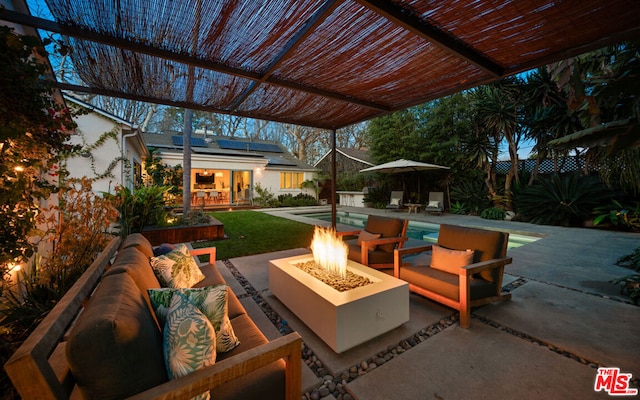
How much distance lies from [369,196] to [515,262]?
10755mm

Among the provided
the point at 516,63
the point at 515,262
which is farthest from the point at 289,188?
the point at 516,63

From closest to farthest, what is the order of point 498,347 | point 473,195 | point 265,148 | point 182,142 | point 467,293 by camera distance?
point 498,347 → point 467,293 → point 473,195 → point 182,142 → point 265,148

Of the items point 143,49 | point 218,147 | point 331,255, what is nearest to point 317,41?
point 143,49

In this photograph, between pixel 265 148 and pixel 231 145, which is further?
pixel 265 148

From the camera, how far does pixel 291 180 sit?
17.6 metres

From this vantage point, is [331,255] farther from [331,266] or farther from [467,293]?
[467,293]

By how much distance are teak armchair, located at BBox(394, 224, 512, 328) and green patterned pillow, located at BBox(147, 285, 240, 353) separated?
7.10 ft

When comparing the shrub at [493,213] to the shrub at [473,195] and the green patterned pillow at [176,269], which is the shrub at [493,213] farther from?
the green patterned pillow at [176,269]

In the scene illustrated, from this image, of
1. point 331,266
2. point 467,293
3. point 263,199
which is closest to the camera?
point 467,293

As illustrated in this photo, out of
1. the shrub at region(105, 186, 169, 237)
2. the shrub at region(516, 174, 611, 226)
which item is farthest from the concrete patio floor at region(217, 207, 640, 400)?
the shrub at region(516, 174, 611, 226)

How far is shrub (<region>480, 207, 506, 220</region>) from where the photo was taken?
31.2 ft

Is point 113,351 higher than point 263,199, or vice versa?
point 263,199

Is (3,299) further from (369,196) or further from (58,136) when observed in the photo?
(369,196)

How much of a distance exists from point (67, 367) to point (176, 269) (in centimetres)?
125
